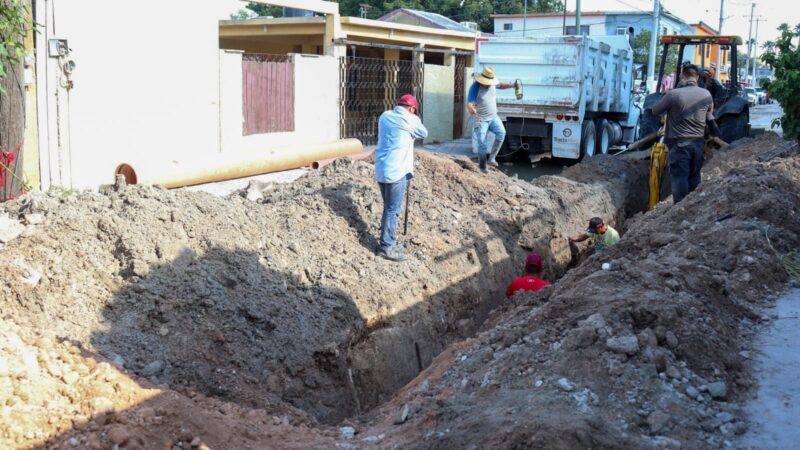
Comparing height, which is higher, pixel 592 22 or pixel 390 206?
pixel 592 22

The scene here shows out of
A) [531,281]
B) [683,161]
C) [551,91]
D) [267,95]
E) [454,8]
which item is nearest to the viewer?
[531,281]

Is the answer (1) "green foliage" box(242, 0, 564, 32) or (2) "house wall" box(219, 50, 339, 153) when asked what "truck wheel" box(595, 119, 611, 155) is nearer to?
(2) "house wall" box(219, 50, 339, 153)

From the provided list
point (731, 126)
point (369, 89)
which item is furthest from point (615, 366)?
point (369, 89)

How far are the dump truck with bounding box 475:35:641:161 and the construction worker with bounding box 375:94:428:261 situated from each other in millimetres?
8024

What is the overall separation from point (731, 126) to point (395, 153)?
9961 mm

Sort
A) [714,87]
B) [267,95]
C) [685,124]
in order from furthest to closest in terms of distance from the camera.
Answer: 1. [267,95]
2. [714,87]
3. [685,124]

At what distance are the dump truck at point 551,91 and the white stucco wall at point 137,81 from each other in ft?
19.5

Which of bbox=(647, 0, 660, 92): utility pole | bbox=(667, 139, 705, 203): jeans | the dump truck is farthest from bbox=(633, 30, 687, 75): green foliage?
bbox=(667, 139, 705, 203): jeans

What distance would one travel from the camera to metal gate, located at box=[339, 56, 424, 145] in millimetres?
19172

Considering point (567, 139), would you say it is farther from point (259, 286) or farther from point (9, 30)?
point (9, 30)

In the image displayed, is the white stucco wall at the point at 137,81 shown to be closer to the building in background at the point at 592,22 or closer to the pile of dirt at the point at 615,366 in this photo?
the pile of dirt at the point at 615,366

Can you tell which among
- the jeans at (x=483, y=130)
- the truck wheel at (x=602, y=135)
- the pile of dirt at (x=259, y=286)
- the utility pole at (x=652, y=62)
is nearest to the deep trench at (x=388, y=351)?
the pile of dirt at (x=259, y=286)

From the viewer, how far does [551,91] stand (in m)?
16.6

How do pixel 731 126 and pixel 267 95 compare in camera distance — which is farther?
pixel 267 95
